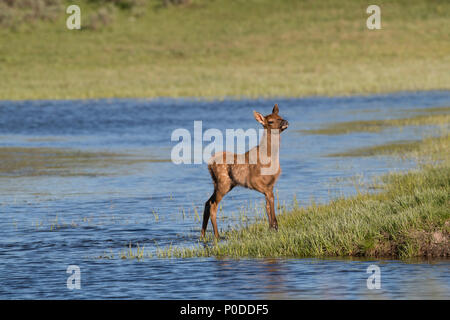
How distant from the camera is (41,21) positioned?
282 ft

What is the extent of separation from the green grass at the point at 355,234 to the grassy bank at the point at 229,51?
37.4m

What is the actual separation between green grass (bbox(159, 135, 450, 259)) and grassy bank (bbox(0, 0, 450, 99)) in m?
37.4

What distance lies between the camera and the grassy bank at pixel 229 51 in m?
56.1

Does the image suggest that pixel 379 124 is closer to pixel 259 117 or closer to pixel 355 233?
pixel 355 233

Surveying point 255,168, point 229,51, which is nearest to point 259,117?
point 255,168

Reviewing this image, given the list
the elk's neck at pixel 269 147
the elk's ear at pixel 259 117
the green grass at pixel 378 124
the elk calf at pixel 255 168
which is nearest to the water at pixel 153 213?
the green grass at pixel 378 124

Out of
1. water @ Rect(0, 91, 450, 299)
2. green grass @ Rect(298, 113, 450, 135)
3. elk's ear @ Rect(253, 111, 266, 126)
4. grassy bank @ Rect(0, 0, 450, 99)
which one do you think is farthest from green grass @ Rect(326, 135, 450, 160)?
grassy bank @ Rect(0, 0, 450, 99)

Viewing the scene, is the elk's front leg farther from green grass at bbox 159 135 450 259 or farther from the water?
the water

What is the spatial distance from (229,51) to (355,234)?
6148 cm

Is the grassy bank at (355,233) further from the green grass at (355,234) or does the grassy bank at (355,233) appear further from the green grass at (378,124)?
the green grass at (378,124)
